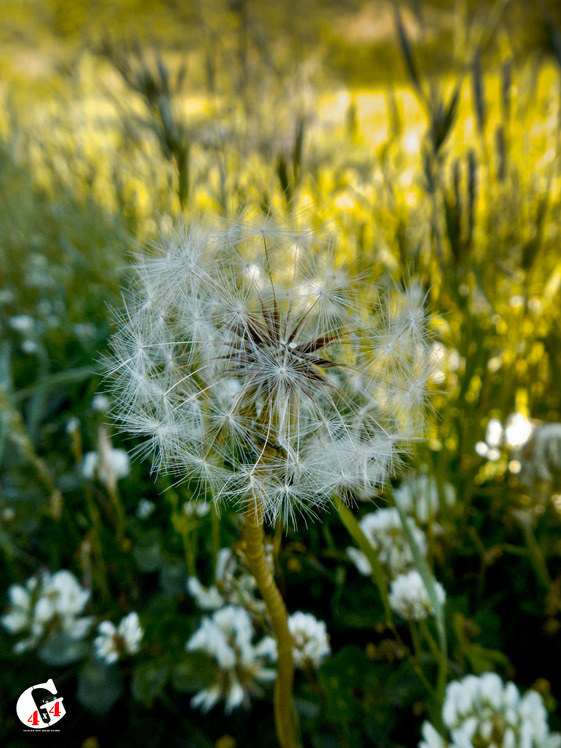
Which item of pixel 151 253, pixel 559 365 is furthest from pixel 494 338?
pixel 151 253

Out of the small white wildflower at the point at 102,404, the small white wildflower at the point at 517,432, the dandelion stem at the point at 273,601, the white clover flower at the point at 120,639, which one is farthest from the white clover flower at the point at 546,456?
the small white wildflower at the point at 102,404

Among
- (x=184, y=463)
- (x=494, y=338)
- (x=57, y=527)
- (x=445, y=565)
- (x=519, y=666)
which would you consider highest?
(x=494, y=338)

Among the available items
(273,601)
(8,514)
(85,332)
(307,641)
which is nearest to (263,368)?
(273,601)

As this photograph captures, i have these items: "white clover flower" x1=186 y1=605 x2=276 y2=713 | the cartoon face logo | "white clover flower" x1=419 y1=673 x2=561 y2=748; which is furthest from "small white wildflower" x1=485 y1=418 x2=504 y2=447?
the cartoon face logo

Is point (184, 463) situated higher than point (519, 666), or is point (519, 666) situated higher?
point (184, 463)

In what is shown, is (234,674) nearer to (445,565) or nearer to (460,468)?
(445,565)

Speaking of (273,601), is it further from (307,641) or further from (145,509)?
(145,509)

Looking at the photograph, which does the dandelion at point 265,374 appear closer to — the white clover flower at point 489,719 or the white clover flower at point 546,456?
the white clover flower at point 489,719
